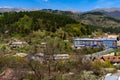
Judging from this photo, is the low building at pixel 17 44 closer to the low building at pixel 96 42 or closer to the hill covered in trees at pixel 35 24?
the low building at pixel 96 42

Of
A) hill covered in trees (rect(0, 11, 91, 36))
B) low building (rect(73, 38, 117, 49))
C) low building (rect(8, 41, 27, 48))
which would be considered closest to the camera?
low building (rect(8, 41, 27, 48))

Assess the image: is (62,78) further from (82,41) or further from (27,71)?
(82,41)

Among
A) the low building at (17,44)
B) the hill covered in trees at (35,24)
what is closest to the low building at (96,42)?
the hill covered in trees at (35,24)

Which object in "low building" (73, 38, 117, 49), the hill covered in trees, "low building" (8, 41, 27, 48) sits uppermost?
the hill covered in trees

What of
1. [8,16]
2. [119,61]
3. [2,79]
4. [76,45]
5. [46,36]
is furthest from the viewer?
[8,16]

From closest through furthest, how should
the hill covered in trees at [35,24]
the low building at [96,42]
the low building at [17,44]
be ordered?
the low building at [17,44] < the low building at [96,42] < the hill covered in trees at [35,24]

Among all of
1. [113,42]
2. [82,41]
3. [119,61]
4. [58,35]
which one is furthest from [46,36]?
[119,61]

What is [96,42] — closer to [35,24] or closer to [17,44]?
[17,44]

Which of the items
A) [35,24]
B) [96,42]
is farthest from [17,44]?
[35,24]

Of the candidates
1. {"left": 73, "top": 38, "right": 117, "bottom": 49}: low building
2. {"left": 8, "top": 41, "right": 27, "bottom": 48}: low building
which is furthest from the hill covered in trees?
{"left": 8, "top": 41, "right": 27, "bottom": 48}: low building

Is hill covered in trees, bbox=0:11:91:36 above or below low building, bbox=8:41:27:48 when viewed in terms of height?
above

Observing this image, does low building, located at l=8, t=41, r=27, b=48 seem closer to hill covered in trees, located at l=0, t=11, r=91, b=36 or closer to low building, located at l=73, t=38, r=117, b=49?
low building, located at l=73, t=38, r=117, b=49
